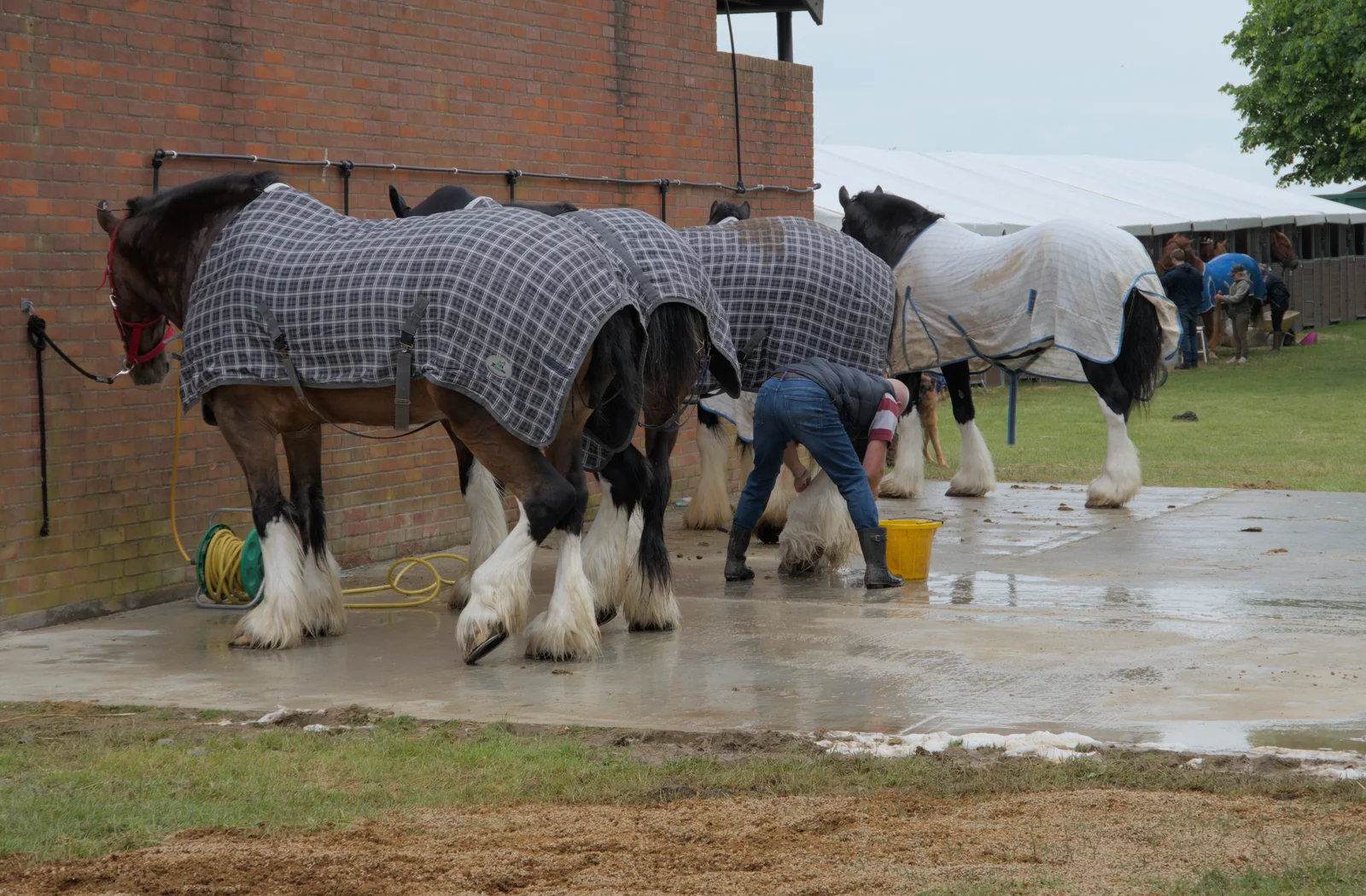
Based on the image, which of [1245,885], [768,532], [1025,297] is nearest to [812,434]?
[768,532]

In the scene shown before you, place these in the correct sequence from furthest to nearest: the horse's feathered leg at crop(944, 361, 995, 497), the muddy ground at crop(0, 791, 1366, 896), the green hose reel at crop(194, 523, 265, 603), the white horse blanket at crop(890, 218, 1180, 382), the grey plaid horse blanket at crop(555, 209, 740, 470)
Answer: the horse's feathered leg at crop(944, 361, 995, 497)
the white horse blanket at crop(890, 218, 1180, 382)
the green hose reel at crop(194, 523, 265, 603)
the grey plaid horse blanket at crop(555, 209, 740, 470)
the muddy ground at crop(0, 791, 1366, 896)

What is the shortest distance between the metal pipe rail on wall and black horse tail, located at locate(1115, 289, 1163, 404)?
3173mm

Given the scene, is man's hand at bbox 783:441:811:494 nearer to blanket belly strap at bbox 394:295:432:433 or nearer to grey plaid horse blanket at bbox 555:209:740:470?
grey plaid horse blanket at bbox 555:209:740:470

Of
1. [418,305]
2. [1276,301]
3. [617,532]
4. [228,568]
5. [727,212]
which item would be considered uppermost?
[1276,301]

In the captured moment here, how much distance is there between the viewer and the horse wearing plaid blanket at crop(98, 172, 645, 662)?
6234mm

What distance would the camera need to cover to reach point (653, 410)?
7.12 m

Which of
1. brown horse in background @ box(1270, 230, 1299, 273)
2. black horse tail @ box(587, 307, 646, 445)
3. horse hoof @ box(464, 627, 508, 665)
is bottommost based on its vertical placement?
horse hoof @ box(464, 627, 508, 665)

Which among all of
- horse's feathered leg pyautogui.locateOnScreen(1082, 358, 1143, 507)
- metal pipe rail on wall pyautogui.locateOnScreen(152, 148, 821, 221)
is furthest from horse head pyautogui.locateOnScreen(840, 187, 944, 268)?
horse's feathered leg pyautogui.locateOnScreen(1082, 358, 1143, 507)

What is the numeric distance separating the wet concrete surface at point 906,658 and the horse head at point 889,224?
294 centimetres

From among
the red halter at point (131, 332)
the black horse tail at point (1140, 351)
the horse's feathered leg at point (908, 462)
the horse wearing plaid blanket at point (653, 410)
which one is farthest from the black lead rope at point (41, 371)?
the black horse tail at point (1140, 351)

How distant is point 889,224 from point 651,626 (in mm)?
5234

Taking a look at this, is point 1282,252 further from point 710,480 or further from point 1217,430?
point 710,480

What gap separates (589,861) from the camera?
152 inches

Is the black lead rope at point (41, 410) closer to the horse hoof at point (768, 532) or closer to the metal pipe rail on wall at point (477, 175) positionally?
the metal pipe rail on wall at point (477, 175)
